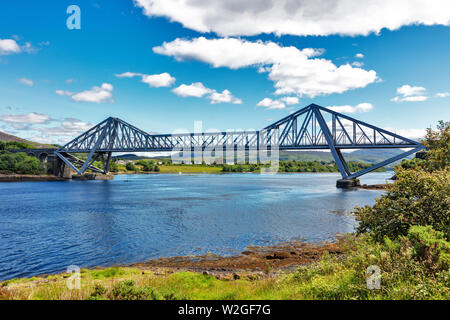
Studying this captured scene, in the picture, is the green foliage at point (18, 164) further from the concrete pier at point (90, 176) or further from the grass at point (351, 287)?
the grass at point (351, 287)

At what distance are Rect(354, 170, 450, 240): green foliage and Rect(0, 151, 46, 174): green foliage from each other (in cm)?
13923

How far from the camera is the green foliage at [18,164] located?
11938 cm

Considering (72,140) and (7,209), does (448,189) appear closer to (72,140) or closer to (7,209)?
(7,209)

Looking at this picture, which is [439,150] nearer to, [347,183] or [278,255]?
[278,255]

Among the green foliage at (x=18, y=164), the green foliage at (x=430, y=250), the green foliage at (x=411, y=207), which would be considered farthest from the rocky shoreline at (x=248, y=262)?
the green foliage at (x=18, y=164)

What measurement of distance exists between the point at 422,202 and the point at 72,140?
499ft

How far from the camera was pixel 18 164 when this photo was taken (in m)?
120

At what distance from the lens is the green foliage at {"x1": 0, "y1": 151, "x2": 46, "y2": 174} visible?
Answer: 4700 inches

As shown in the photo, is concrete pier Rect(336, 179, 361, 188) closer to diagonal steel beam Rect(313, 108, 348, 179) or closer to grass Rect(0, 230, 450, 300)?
diagonal steel beam Rect(313, 108, 348, 179)

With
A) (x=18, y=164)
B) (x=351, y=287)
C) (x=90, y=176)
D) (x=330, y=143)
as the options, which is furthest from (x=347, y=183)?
(x=18, y=164)

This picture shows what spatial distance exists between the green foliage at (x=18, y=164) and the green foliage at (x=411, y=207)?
5481 inches

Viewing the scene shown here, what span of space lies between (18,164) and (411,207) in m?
142
